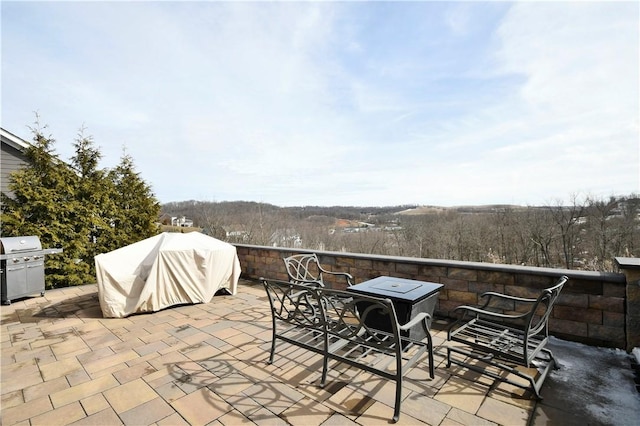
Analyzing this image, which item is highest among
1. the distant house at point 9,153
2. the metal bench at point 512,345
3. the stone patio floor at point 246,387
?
the distant house at point 9,153

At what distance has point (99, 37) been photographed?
493 centimetres

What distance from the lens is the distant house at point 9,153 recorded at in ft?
22.5

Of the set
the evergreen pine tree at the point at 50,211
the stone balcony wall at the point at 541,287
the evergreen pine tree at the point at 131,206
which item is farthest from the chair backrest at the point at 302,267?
the evergreen pine tree at the point at 50,211

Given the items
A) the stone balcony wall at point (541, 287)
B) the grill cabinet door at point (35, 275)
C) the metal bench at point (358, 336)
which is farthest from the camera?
the grill cabinet door at point (35, 275)

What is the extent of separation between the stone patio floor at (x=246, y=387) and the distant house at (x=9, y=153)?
231 inches

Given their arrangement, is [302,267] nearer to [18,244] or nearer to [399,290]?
[399,290]

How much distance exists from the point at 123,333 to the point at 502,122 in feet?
31.7

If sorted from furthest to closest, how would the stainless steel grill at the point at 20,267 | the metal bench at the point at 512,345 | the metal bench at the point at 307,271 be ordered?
the stainless steel grill at the point at 20,267 → the metal bench at the point at 307,271 → the metal bench at the point at 512,345

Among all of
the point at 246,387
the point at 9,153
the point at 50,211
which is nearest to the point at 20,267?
the point at 50,211

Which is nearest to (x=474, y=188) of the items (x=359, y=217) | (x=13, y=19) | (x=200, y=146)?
(x=359, y=217)

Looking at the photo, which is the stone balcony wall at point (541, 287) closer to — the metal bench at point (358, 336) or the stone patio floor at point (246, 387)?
the stone patio floor at point (246, 387)

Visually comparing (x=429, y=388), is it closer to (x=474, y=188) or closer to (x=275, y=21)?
(x=275, y=21)

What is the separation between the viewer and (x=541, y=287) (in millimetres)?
2812

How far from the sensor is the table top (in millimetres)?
2389
